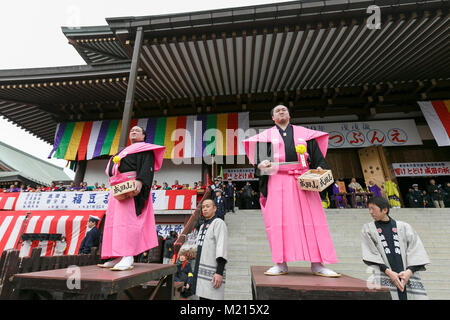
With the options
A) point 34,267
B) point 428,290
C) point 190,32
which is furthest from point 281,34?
point 34,267

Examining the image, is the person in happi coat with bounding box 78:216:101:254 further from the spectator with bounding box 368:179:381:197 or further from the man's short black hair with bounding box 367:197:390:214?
the spectator with bounding box 368:179:381:197

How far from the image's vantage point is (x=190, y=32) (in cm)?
584

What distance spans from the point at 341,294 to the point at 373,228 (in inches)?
59.6

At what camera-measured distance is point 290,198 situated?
6.45 feet

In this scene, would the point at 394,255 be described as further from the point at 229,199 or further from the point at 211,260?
the point at 229,199

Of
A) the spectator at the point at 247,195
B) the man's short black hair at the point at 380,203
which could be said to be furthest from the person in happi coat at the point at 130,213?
the spectator at the point at 247,195

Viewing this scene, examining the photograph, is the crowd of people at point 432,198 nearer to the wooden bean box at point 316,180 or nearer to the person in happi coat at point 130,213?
the wooden bean box at point 316,180

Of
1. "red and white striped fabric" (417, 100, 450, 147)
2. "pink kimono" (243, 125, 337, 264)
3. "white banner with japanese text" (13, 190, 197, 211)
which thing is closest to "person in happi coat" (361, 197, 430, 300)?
"pink kimono" (243, 125, 337, 264)

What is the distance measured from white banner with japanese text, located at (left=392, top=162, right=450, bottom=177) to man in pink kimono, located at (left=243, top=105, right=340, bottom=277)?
30.1 ft

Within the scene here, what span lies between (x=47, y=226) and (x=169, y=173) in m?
4.39

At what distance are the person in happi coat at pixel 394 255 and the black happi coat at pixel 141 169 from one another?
94.8 inches

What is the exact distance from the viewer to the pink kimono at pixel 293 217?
1.81 m

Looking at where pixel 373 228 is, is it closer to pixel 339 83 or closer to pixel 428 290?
pixel 428 290

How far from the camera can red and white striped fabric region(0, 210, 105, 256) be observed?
276 inches
